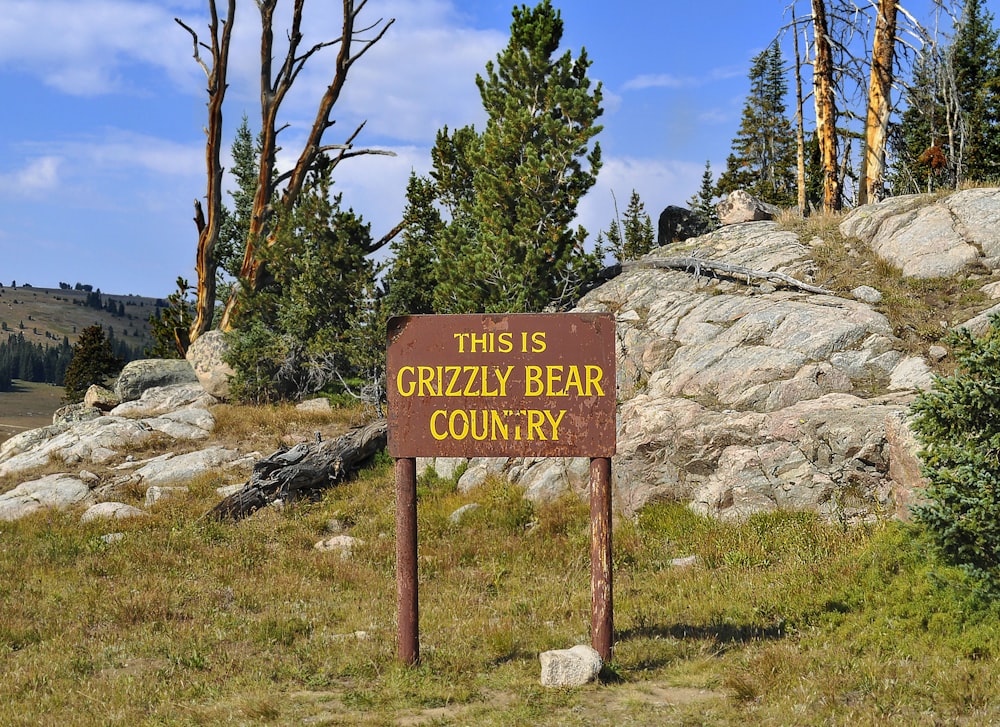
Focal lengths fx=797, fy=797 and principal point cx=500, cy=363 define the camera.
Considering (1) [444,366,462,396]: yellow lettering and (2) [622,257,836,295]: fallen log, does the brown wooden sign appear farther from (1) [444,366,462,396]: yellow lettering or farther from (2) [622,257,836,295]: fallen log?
(2) [622,257,836,295]: fallen log

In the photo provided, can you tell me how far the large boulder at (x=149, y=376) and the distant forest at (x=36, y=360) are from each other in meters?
157

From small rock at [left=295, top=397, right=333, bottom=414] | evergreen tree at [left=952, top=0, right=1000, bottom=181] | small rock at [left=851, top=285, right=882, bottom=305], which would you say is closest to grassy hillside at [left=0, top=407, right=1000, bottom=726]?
small rock at [left=851, top=285, right=882, bottom=305]

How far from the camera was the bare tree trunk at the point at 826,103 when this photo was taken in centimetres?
2292

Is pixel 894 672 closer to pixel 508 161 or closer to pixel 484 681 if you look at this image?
pixel 484 681

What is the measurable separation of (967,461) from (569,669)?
4.31m

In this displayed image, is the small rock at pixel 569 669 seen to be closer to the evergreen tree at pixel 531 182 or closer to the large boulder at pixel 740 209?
the evergreen tree at pixel 531 182

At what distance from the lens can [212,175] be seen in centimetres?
3050

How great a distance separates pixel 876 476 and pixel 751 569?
2871 millimetres

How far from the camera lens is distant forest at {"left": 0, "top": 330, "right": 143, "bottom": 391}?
174 metres

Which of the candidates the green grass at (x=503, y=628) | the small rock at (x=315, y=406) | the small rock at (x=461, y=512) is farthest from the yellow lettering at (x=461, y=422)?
the small rock at (x=315, y=406)

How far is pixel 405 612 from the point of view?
7.90 m

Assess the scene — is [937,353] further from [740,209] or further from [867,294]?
[740,209]

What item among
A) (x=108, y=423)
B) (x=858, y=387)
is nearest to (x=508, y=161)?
(x=858, y=387)

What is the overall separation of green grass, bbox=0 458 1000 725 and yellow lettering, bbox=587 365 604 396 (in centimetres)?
265
